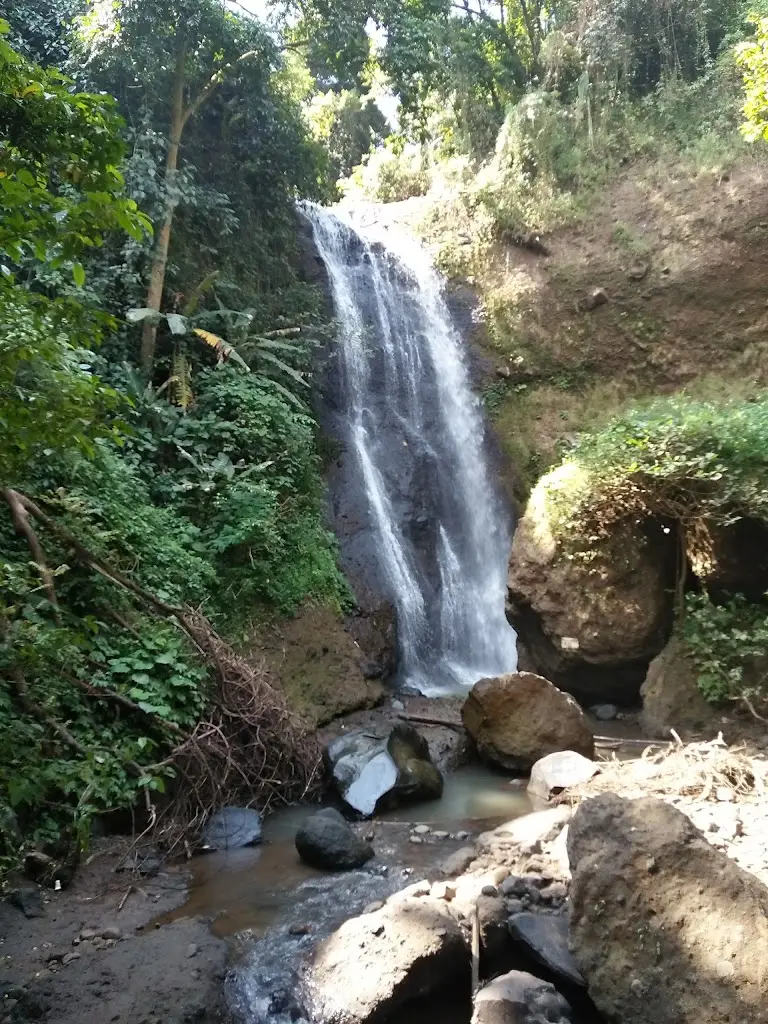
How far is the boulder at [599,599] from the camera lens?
945cm

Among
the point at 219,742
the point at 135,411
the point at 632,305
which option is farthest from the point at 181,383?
the point at 632,305

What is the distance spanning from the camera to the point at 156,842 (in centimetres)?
597

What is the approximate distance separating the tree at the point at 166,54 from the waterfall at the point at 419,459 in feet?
12.0

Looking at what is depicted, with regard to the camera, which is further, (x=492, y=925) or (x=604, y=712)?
(x=604, y=712)

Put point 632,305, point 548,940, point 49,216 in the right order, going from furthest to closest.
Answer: point 632,305
point 548,940
point 49,216

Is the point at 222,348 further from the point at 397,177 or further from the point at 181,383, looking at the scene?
the point at 397,177

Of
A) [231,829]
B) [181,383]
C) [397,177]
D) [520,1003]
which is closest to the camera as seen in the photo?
Answer: [520,1003]

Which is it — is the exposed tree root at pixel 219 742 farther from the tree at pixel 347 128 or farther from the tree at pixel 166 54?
the tree at pixel 347 128

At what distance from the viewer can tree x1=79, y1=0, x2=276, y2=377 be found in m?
11.1

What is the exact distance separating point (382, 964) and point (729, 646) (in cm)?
590

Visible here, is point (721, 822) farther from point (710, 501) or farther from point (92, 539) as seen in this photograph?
point (92, 539)

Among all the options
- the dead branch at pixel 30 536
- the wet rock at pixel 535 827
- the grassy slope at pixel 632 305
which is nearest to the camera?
the wet rock at pixel 535 827

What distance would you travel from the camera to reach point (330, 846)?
582 centimetres

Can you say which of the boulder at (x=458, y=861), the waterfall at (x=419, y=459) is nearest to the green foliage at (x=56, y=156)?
the boulder at (x=458, y=861)
